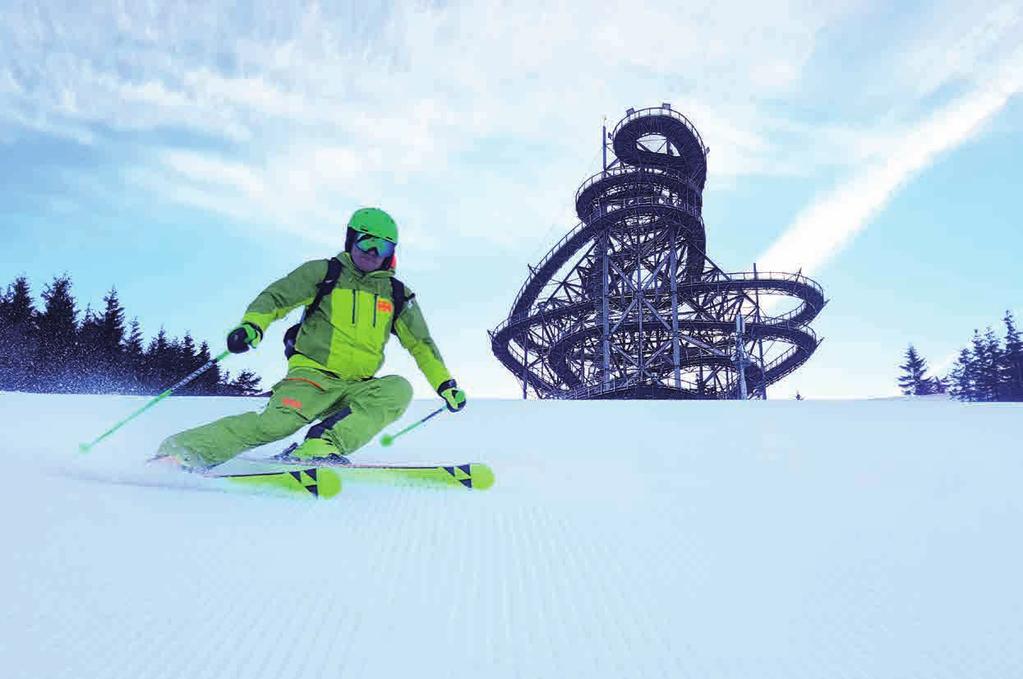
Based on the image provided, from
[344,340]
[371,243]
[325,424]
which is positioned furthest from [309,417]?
[371,243]

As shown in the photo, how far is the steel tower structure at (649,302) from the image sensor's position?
74.9ft

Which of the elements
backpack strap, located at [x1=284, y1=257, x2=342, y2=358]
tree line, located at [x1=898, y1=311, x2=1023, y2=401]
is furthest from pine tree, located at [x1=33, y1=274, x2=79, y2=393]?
tree line, located at [x1=898, y1=311, x2=1023, y2=401]

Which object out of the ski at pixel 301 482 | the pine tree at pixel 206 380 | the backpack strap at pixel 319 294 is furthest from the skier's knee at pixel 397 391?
the pine tree at pixel 206 380

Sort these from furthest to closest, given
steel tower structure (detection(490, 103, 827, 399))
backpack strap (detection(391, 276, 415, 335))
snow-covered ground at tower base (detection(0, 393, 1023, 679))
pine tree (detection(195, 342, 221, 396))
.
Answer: pine tree (detection(195, 342, 221, 396)), steel tower structure (detection(490, 103, 827, 399)), backpack strap (detection(391, 276, 415, 335)), snow-covered ground at tower base (detection(0, 393, 1023, 679))

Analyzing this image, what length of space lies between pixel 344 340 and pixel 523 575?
1994mm

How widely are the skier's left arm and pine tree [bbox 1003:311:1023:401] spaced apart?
185 feet

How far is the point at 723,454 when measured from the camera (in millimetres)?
3393

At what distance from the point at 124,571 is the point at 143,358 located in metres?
38.2

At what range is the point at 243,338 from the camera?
2.68 metres

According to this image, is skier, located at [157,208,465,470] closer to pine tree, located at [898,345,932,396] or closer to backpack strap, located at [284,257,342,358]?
backpack strap, located at [284,257,342,358]

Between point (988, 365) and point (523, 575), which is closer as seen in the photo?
point (523, 575)

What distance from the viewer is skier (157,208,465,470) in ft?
Result: 9.34

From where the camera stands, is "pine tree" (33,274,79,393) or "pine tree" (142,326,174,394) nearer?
"pine tree" (33,274,79,393)

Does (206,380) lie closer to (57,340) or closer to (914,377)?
(57,340)
